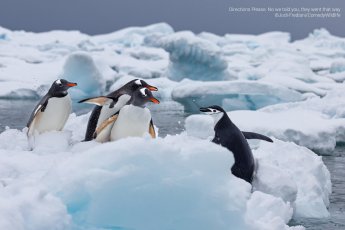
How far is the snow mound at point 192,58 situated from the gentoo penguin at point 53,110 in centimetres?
1410

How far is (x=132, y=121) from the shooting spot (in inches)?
165

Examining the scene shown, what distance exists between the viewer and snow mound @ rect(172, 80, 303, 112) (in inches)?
517

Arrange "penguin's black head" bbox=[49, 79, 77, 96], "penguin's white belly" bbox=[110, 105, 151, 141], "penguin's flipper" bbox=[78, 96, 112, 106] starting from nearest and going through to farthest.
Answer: "penguin's white belly" bbox=[110, 105, 151, 141] → "penguin's flipper" bbox=[78, 96, 112, 106] → "penguin's black head" bbox=[49, 79, 77, 96]

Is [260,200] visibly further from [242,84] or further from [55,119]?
[242,84]

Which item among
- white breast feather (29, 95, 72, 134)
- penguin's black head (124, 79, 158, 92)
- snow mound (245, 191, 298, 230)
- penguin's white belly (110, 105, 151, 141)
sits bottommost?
snow mound (245, 191, 298, 230)

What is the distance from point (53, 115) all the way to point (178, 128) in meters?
6.04

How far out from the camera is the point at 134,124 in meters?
4.21

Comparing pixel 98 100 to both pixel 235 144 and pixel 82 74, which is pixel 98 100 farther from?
pixel 82 74

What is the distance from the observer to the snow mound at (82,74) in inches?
695

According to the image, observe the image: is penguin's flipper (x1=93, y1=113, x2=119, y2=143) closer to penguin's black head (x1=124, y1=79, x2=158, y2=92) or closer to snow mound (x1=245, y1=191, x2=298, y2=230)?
penguin's black head (x1=124, y1=79, x2=158, y2=92)

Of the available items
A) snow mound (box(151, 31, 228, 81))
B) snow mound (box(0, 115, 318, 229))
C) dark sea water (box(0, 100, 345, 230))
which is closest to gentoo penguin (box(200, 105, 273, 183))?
dark sea water (box(0, 100, 345, 230))

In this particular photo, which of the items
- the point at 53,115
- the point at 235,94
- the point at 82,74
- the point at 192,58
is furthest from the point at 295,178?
the point at 192,58

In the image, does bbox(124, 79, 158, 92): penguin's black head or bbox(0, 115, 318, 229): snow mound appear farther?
bbox(124, 79, 158, 92): penguin's black head

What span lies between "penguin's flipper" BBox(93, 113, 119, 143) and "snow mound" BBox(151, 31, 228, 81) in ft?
47.8
